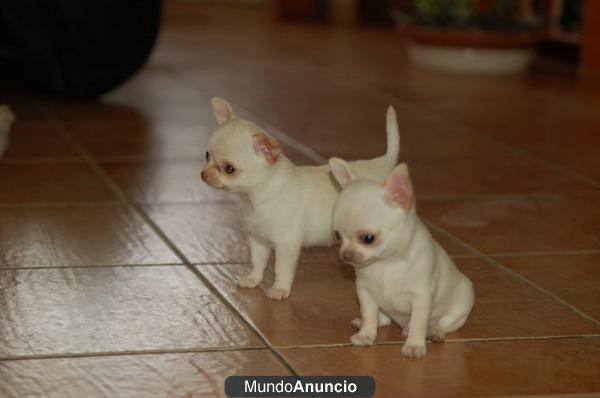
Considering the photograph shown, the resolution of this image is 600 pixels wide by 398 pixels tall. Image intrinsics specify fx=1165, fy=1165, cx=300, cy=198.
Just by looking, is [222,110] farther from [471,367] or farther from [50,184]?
[50,184]

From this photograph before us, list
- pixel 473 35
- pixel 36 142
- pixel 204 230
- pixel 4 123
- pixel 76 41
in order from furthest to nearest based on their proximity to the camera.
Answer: pixel 473 35, pixel 76 41, pixel 36 142, pixel 4 123, pixel 204 230

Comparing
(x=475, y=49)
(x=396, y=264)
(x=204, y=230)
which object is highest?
(x=396, y=264)

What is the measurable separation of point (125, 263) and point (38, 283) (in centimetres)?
19

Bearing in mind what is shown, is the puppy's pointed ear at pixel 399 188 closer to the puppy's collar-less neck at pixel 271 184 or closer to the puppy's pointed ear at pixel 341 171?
the puppy's pointed ear at pixel 341 171

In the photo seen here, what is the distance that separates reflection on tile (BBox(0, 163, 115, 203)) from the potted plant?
7.60 feet

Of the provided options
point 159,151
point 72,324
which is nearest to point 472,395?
point 72,324

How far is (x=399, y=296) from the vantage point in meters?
1.64

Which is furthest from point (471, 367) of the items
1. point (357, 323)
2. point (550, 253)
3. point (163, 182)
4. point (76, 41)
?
point (76, 41)

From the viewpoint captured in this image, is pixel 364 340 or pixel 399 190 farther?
pixel 364 340

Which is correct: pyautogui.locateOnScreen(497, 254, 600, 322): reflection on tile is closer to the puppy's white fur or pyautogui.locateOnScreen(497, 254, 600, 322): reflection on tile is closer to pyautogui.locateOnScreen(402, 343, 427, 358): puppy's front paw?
pyautogui.locateOnScreen(402, 343, 427, 358): puppy's front paw

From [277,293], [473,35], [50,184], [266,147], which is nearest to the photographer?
[266,147]

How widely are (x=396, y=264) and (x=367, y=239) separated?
93 millimetres

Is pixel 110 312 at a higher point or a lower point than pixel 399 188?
lower

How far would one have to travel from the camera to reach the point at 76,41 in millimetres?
3689
